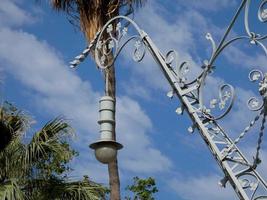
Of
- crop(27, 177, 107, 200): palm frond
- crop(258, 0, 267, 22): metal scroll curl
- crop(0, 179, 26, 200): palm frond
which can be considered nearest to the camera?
crop(258, 0, 267, 22): metal scroll curl

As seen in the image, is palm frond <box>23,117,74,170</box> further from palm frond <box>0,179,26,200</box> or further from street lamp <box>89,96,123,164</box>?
street lamp <box>89,96,123,164</box>

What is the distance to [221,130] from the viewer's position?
601cm

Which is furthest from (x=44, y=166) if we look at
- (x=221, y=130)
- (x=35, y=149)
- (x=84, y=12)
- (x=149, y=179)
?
(x=149, y=179)

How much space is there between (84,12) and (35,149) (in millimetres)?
4774

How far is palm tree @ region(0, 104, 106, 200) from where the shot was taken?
11.0 m

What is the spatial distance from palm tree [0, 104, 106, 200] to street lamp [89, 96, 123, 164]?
13.3ft

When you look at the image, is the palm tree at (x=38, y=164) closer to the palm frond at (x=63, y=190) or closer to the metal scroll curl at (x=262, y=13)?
the palm frond at (x=63, y=190)

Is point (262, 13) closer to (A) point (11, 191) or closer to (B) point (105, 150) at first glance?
(B) point (105, 150)

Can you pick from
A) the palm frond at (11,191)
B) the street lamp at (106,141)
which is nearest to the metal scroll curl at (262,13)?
the street lamp at (106,141)

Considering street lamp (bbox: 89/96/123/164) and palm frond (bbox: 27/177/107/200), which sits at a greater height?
palm frond (bbox: 27/177/107/200)

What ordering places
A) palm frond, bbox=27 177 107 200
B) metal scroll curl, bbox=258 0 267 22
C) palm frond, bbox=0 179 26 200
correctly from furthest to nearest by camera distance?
palm frond, bbox=27 177 107 200
palm frond, bbox=0 179 26 200
metal scroll curl, bbox=258 0 267 22

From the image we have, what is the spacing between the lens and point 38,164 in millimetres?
11430

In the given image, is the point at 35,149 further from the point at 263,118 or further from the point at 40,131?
the point at 263,118

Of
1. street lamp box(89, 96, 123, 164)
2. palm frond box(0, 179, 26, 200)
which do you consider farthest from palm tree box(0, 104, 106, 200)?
street lamp box(89, 96, 123, 164)
